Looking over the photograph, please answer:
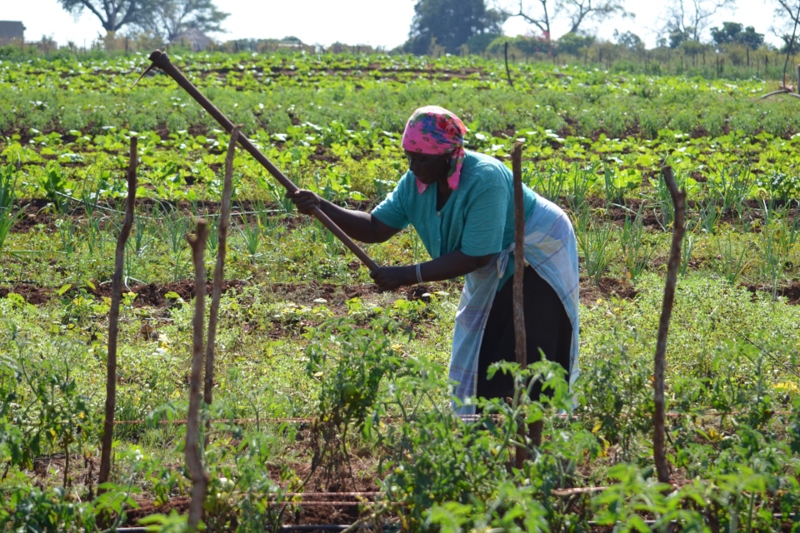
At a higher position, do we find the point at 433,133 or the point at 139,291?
the point at 433,133

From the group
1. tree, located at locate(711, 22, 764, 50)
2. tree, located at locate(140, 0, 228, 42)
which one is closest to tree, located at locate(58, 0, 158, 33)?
tree, located at locate(140, 0, 228, 42)

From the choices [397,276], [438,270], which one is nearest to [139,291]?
[397,276]

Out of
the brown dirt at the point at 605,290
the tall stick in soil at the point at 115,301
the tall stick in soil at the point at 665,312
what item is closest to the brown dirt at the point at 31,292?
the tall stick in soil at the point at 115,301

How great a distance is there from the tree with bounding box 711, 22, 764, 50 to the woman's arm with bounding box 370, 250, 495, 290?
51.7 metres

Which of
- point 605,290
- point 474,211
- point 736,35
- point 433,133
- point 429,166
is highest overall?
point 736,35

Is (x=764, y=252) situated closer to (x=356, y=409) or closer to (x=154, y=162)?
(x=356, y=409)

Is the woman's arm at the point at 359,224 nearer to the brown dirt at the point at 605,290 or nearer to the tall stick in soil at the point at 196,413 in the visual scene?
the tall stick in soil at the point at 196,413

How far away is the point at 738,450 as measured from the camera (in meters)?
2.03

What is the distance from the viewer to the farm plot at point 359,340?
6.77 ft

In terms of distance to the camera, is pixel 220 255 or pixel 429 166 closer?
pixel 220 255

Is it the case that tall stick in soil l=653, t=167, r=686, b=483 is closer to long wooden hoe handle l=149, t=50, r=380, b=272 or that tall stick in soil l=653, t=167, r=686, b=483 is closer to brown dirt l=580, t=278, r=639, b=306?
long wooden hoe handle l=149, t=50, r=380, b=272

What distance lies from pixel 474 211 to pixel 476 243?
11 centimetres

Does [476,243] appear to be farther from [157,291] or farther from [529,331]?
[157,291]

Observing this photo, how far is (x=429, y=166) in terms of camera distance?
2.92 m
